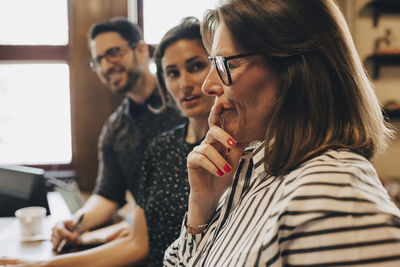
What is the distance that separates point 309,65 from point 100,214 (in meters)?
1.43

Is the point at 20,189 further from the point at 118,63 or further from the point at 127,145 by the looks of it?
the point at 118,63

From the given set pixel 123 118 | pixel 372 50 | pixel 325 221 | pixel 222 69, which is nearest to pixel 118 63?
pixel 123 118

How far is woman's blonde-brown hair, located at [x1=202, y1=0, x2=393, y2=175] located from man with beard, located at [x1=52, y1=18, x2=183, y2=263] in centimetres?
114

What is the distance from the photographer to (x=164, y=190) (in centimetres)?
133

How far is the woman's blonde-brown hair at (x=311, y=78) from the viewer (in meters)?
0.69

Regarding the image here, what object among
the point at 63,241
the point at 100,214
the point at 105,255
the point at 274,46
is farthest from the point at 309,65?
the point at 100,214

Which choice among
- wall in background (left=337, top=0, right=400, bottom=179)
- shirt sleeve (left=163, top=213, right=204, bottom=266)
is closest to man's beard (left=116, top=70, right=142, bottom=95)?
shirt sleeve (left=163, top=213, right=204, bottom=266)

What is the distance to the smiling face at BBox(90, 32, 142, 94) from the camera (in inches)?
86.4

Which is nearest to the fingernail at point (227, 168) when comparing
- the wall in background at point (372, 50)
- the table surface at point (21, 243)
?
the table surface at point (21, 243)

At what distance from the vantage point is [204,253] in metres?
0.84

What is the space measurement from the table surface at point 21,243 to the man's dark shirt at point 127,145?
266mm

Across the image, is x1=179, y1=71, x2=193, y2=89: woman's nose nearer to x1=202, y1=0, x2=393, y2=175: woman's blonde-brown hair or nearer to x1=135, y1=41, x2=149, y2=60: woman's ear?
x1=202, y1=0, x2=393, y2=175: woman's blonde-brown hair

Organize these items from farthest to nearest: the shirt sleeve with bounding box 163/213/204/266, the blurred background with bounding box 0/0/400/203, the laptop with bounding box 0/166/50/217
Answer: the blurred background with bounding box 0/0/400/203, the laptop with bounding box 0/166/50/217, the shirt sleeve with bounding box 163/213/204/266

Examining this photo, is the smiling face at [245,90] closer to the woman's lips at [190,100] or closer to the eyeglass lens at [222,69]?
the eyeglass lens at [222,69]
